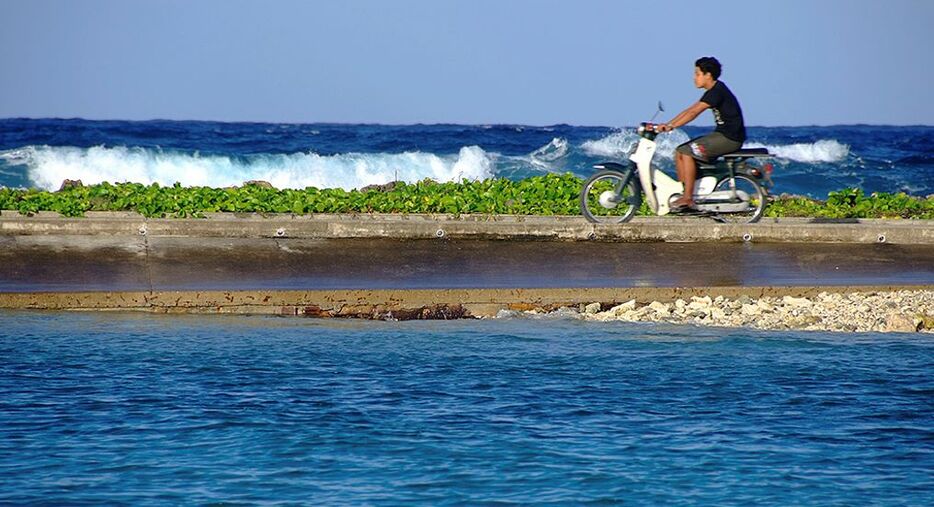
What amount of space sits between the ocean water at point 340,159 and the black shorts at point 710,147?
19.1 metres

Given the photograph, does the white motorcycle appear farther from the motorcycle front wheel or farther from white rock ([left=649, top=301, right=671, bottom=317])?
white rock ([left=649, top=301, right=671, bottom=317])

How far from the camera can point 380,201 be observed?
14789 mm

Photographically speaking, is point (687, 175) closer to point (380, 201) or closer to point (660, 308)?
point (660, 308)

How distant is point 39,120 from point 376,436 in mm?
58738

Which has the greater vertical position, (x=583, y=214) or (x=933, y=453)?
(x=583, y=214)

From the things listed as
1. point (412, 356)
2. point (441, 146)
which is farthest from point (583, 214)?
point (441, 146)

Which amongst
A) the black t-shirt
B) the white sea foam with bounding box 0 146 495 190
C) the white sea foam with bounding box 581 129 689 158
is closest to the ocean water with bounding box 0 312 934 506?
the black t-shirt

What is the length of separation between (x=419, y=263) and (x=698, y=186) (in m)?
3.47

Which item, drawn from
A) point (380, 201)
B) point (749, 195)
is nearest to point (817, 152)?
point (749, 195)

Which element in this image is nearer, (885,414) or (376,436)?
(376,436)

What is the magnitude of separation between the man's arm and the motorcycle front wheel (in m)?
0.92

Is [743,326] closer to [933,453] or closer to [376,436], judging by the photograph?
[933,453]

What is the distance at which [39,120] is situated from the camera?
6197cm

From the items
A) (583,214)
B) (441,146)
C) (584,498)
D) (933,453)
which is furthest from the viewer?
(441,146)
